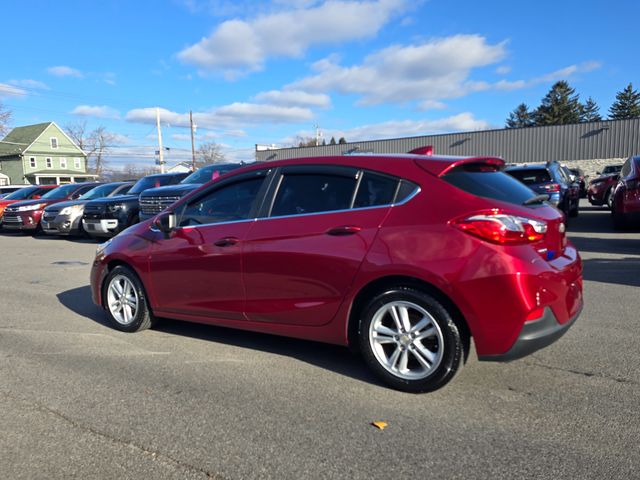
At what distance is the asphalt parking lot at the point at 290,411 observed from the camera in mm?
2707

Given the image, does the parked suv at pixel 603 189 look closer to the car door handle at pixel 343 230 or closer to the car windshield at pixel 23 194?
the car door handle at pixel 343 230

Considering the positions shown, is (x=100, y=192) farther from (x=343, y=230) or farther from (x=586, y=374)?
(x=586, y=374)

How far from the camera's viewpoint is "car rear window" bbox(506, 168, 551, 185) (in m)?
11.5

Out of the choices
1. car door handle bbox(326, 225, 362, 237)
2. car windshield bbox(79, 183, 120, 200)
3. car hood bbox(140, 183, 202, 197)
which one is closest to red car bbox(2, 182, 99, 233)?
car windshield bbox(79, 183, 120, 200)

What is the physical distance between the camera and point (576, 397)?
11.2 ft

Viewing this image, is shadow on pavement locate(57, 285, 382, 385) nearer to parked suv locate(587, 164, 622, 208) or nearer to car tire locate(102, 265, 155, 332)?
car tire locate(102, 265, 155, 332)

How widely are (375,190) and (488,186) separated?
0.80 metres

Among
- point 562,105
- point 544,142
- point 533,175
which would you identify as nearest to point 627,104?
point 562,105

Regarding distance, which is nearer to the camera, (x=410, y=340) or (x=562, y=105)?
(x=410, y=340)

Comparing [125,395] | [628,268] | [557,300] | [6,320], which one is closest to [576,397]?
[557,300]

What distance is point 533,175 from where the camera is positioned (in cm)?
1163

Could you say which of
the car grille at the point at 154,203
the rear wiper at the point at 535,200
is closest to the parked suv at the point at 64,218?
the car grille at the point at 154,203

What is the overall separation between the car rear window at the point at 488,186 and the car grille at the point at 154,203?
333 inches

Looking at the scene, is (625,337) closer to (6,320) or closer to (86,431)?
(86,431)
